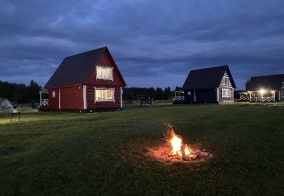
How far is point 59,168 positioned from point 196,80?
46.0 meters

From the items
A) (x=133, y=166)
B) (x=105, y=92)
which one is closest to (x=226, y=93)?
(x=105, y=92)

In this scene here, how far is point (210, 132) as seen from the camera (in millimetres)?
12352

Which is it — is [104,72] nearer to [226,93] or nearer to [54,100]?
[54,100]

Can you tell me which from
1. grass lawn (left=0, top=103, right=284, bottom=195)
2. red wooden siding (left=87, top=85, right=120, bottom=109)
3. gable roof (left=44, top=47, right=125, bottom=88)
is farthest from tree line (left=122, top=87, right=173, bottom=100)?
grass lawn (left=0, top=103, right=284, bottom=195)

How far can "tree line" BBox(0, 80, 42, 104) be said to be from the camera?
258ft

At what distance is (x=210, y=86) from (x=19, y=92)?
58.2 meters

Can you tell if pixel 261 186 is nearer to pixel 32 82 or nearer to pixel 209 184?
pixel 209 184

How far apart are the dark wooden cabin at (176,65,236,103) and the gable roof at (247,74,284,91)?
12.3 m

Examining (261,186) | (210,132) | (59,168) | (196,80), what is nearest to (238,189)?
(261,186)

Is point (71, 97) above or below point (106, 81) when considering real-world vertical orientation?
below

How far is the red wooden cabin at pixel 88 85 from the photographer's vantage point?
29.3 metres

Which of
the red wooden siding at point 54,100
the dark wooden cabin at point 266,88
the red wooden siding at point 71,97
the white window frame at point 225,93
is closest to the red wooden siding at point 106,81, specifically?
the red wooden siding at point 71,97

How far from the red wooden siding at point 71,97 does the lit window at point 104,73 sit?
281cm

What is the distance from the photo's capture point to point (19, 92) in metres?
81.1
